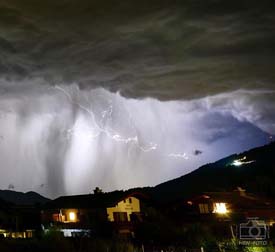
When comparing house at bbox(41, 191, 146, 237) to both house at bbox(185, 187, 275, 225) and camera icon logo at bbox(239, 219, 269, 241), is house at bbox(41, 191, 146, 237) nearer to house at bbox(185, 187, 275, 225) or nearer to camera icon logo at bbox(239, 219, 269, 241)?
house at bbox(185, 187, 275, 225)

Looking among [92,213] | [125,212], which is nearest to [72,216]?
[92,213]

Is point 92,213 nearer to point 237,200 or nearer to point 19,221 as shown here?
point 237,200

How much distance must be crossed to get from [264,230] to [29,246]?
15283 mm

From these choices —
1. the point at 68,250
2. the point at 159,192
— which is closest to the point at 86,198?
the point at 68,250

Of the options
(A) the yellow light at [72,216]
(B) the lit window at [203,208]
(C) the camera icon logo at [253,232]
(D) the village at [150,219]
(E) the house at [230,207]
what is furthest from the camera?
(A) the yellow light at [72,216]

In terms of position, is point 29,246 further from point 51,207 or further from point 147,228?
point 51,207

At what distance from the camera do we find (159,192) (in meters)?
125

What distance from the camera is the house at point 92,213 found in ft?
139

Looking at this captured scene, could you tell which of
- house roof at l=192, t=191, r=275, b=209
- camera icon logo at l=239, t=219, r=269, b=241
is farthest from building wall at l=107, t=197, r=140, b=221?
camera icon logo at l=239, t=219, r=269, b=241

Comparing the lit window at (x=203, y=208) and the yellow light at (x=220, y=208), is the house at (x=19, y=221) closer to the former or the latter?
the lit window at (x=203, y=208)

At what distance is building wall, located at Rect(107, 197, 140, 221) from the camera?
4572cm

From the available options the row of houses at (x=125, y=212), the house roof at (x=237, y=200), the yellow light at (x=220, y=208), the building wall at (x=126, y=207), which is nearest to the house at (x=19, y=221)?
the row of houses at (x=125, y=212)

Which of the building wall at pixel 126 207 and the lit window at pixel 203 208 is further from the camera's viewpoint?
the building wall at pixel 126 207

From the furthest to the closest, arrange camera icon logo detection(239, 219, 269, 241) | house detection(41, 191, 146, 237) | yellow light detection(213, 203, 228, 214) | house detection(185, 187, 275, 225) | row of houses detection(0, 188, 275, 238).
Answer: house detection(41, 191, 146, 237), yellow light detection(213, 203, 228, 214), row of houses detection(0, 188, 275, 238), house detection(185, 187, 275, 225), camera icon logo detection(239, 219, 269, 241)
